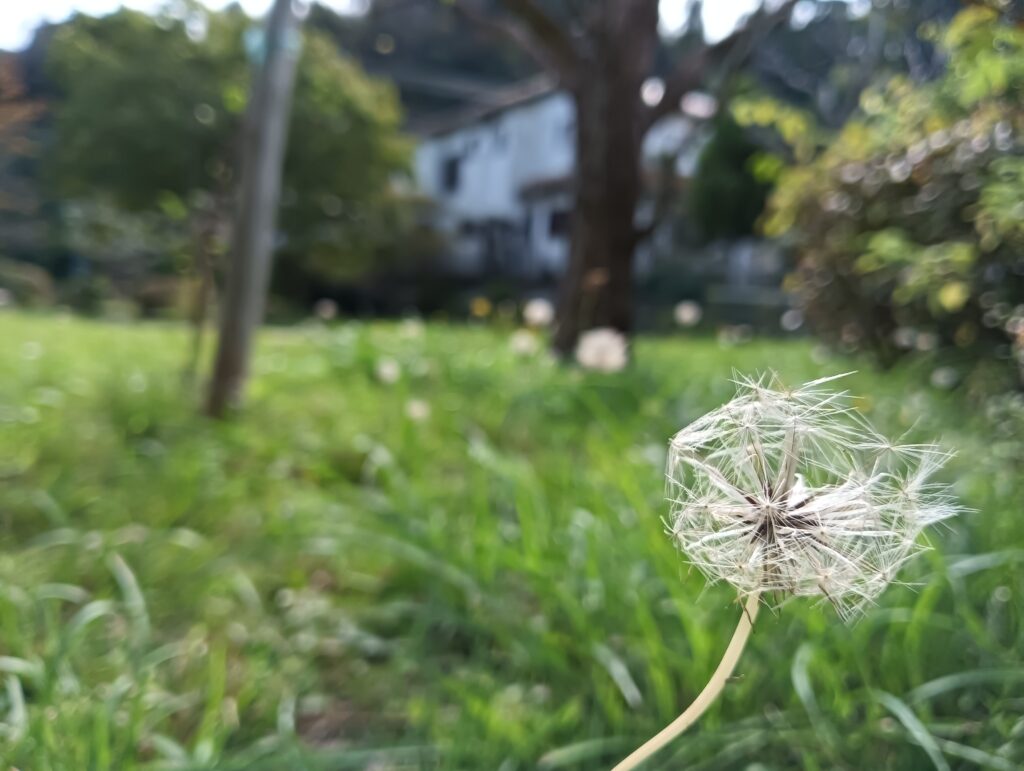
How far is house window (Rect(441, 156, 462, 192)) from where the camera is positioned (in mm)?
19328

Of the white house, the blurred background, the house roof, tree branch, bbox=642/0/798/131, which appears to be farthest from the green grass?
the white house

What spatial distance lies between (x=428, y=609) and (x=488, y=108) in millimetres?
16719

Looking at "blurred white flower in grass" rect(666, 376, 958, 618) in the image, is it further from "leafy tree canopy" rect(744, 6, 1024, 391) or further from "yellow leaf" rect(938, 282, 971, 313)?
"yellow leaf" rect(938, 282, 971, 313)

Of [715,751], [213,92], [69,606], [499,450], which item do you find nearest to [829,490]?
[715,751]

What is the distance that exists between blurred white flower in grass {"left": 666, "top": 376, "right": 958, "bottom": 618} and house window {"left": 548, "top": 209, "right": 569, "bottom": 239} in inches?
684

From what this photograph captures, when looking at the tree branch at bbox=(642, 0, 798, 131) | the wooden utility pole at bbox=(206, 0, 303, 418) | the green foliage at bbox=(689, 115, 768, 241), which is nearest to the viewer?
the wooden utility pole at bbox=(206, 0, 303, 418)

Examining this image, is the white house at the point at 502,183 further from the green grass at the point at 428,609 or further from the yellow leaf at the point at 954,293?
the yellow leaf at the point at 954,293

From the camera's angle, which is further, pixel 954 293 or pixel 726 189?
pixel 726 189

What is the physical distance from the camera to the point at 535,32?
4.65m

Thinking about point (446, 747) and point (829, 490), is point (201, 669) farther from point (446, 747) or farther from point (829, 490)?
point (829, 490)

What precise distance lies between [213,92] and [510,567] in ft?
10.2

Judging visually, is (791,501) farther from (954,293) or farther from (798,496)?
(954,293)

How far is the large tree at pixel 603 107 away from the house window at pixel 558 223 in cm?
1291

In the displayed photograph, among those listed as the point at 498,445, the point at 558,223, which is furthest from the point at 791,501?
the point at 558,223
